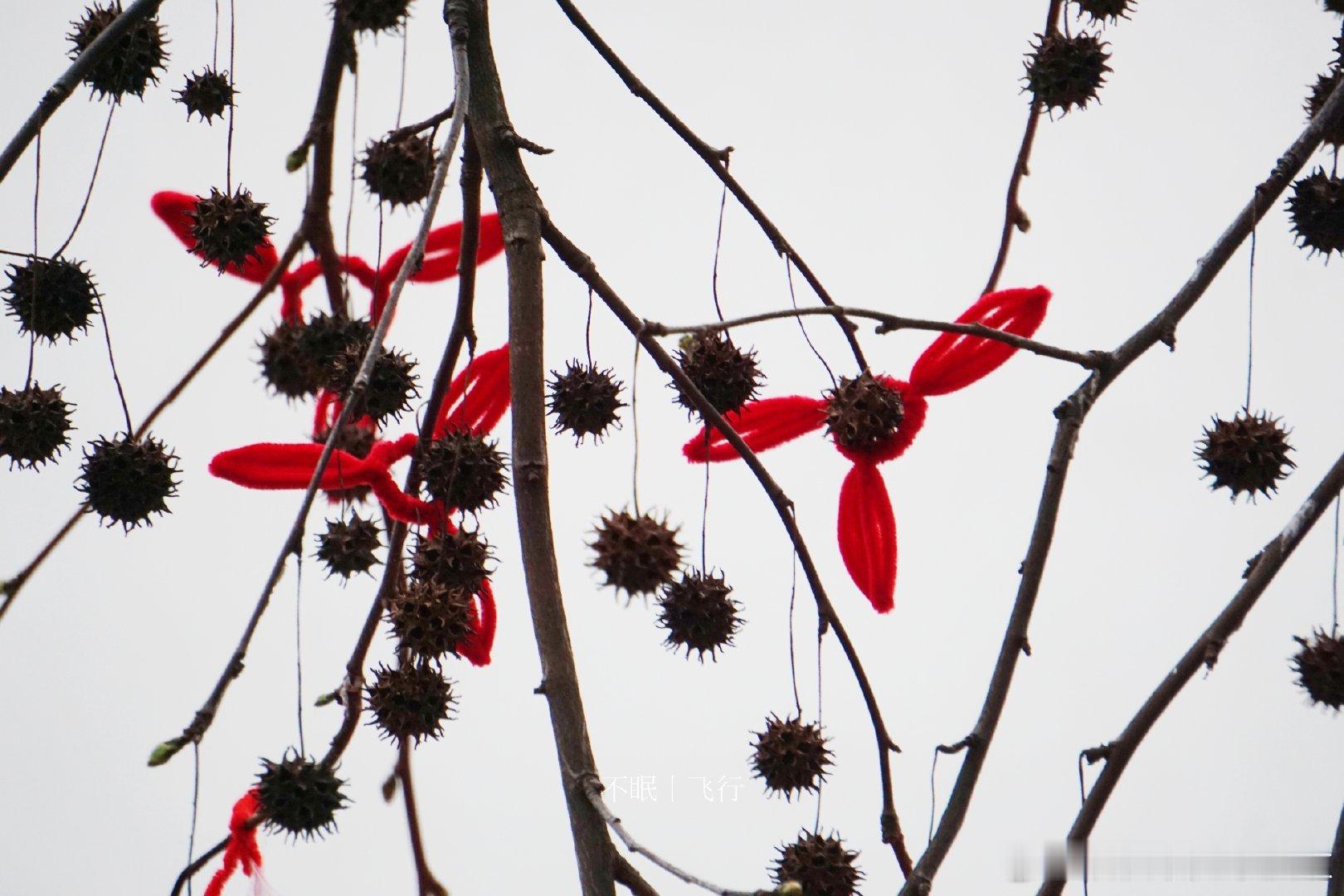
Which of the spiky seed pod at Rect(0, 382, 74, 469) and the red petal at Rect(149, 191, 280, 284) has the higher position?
the red petal at Rect(149, 191, 280, 284)

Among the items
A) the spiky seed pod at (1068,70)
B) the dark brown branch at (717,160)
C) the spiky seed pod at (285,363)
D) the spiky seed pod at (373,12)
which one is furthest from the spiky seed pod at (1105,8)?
the spiky seed pod at (285,363)

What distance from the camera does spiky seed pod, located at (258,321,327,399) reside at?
30.0 inches

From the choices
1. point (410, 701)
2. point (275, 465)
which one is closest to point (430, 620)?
point (410, 701)

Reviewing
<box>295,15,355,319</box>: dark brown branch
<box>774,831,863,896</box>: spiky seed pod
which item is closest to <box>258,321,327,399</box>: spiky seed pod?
<box>295,15,355,319</box>: dark brown branch

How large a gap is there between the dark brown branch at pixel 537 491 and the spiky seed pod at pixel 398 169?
0.12ft

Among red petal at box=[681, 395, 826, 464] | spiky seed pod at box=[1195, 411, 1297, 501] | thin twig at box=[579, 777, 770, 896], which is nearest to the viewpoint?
thin twig at box=[579, 777, 770, 896]

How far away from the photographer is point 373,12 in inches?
23.3

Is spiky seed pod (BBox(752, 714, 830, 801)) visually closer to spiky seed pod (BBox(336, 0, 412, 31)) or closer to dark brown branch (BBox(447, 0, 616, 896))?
dark brown branch (BBox(447, 0, 616, 896))

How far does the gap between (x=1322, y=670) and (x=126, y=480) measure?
470 millimetres

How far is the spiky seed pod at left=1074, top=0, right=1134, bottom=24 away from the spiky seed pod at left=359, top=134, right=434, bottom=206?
0.99 ft

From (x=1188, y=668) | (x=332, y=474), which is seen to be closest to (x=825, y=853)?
(x=1188, y=668)

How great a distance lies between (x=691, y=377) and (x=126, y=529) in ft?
0.78

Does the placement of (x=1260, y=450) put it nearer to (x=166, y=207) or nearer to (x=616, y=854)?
(x=616, y=854)

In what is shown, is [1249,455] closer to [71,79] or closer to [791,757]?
[791,757]
